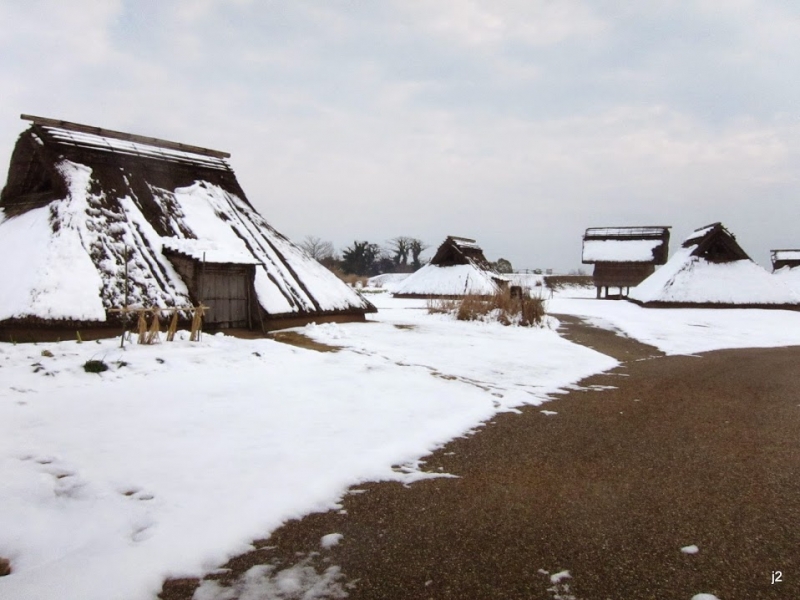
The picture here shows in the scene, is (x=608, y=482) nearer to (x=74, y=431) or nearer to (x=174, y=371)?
(x=74, y=431)

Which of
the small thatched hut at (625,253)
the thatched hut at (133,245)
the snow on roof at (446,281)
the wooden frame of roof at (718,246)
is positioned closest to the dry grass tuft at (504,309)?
the thatched hut at (133,245)

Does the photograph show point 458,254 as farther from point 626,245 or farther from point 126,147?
point 126,147

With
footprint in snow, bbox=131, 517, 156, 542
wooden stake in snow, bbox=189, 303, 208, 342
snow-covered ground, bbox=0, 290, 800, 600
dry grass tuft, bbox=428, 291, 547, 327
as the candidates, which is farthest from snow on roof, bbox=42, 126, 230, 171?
footprint in snow, bbox=131, 517, 156, 542

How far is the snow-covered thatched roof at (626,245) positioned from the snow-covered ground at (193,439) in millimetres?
31618

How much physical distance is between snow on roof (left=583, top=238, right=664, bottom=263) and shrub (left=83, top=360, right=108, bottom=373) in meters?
37.1

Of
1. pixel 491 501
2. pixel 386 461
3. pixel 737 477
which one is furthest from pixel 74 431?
pixel 737 477

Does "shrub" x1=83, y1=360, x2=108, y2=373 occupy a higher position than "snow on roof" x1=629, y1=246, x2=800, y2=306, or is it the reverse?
"snow on roof" x1=629, y1=246, x2=800, y2=306

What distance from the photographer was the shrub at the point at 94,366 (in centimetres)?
591

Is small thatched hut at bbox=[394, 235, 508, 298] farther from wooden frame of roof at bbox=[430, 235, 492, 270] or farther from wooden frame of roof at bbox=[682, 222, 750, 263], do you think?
wooden frame of roof at bbox=[682, 222, 750, 263]

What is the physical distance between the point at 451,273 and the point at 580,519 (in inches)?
1096

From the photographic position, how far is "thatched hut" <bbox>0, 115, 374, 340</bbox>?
29.9 feet

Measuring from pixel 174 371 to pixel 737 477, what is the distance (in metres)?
6.08

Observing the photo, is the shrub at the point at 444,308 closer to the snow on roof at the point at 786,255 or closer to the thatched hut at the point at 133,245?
the thatched hut at the point at 133,245

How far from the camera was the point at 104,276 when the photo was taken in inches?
380
